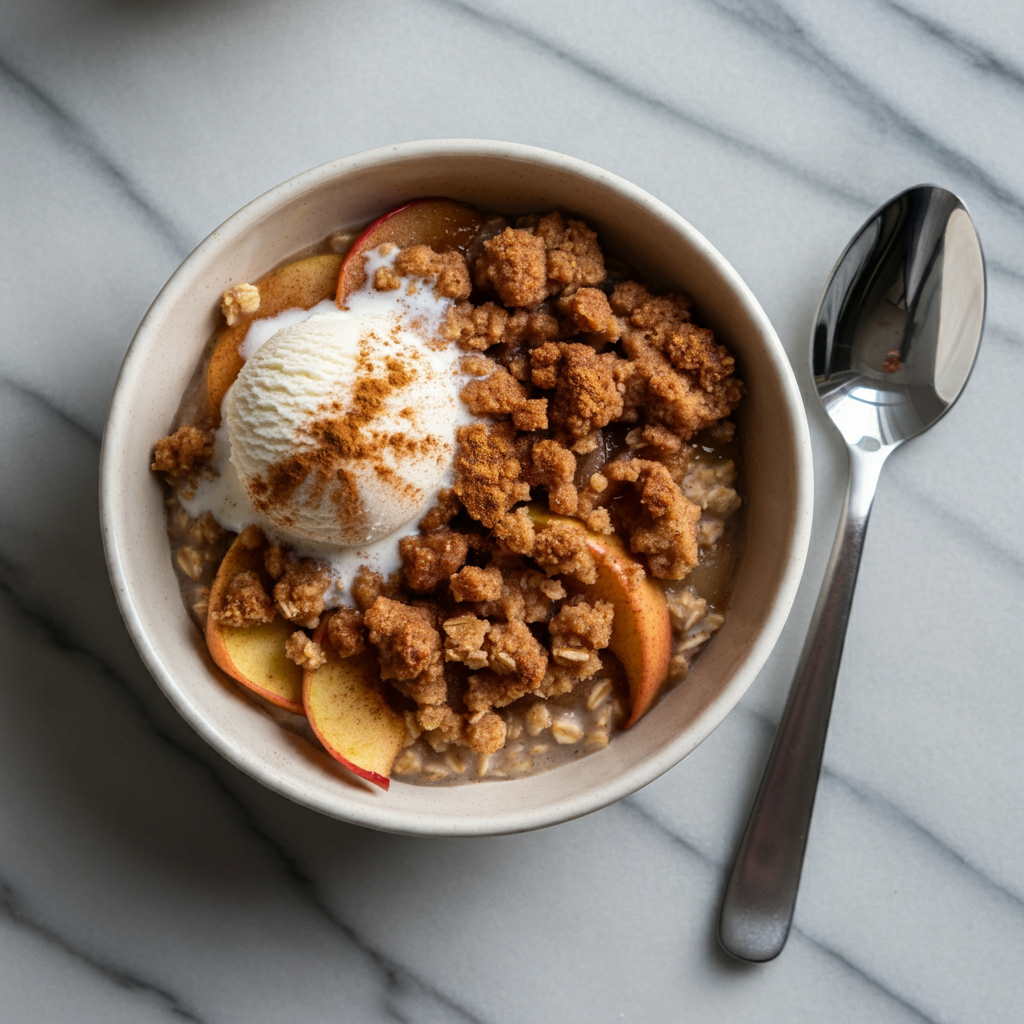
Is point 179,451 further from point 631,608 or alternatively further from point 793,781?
point 793,781

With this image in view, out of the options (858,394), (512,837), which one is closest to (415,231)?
(858,394)

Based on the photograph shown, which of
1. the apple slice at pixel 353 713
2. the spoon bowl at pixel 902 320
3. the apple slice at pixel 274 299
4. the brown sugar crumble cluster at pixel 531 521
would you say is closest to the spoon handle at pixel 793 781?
the spoon bowl at pixel 902 320

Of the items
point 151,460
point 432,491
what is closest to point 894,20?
point 432,491

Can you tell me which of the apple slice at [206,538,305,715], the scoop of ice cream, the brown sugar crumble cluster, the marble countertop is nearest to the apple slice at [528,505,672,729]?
the brown sugar crumble cluster

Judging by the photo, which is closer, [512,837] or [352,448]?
[352,448]

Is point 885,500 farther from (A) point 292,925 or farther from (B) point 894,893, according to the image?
(A) point 292,925

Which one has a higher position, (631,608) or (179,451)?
(179,451)

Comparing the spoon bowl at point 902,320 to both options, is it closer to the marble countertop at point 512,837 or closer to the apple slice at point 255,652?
the marble countertop at point 512,837

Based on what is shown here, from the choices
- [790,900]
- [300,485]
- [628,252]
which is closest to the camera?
[300,485]
